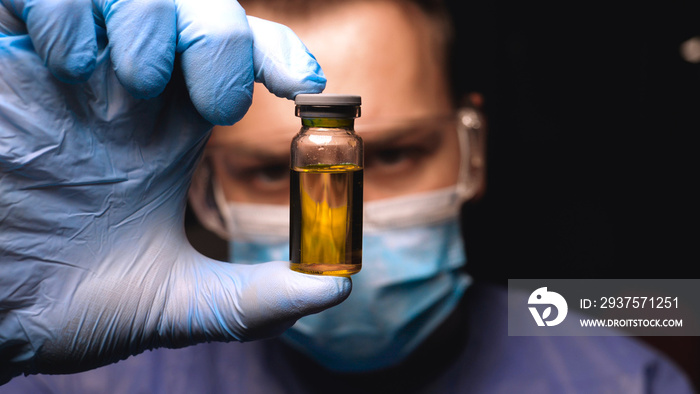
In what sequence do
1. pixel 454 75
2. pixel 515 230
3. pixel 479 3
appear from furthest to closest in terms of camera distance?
pixel 515 230, pixel 479 3, pixel 454 75

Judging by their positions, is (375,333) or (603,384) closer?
(375,333)

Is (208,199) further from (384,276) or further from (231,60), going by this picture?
(231,60)

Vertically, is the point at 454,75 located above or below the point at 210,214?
above

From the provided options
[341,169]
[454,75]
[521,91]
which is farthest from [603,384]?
[521,91]

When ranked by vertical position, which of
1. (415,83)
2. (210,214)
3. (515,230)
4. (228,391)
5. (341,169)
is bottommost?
(228,391)

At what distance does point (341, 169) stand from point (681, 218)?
2.88m

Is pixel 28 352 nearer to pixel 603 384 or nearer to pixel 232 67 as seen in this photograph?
pixel 232 67

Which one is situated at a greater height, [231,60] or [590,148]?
[231,60]

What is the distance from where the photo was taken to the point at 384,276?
1.74 meters

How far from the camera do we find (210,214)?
6.77ft

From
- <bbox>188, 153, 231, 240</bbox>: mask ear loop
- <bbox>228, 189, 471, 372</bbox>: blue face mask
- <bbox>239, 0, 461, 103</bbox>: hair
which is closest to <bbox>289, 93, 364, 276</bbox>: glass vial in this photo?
<bbox>228, 189, 471, 372</bbox>: blue face mask

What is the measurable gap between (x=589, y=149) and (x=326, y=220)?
8.62 ft

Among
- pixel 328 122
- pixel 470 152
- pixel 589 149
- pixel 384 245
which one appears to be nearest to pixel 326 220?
pixel 328 122

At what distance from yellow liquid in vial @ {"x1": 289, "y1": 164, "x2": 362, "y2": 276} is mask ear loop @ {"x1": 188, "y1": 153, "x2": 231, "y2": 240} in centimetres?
96
